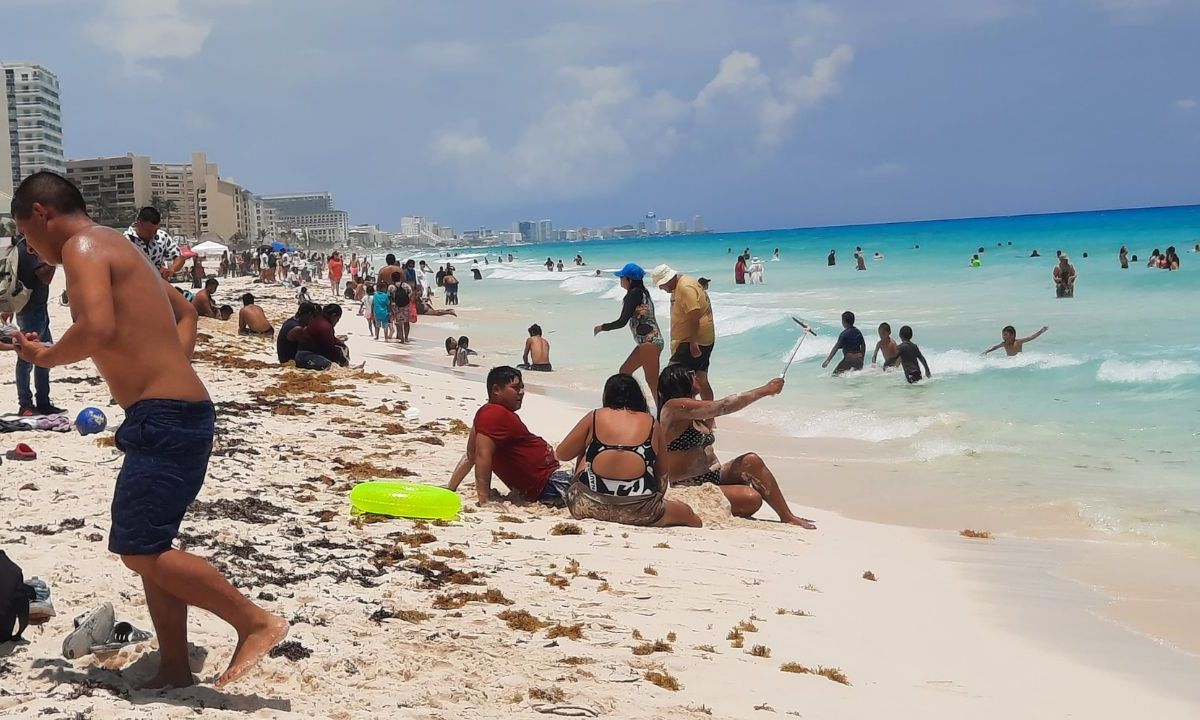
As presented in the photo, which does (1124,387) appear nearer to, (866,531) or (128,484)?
(866,531)

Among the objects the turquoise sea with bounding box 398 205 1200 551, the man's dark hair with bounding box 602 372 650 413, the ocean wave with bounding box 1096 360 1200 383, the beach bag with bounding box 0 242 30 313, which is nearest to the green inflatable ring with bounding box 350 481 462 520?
the man's dark hair with bounding box 602 372 650 413

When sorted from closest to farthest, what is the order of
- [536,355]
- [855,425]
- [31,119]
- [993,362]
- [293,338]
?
[855,425]
[293,338]
[993,362]
[536,355]
[31,119]

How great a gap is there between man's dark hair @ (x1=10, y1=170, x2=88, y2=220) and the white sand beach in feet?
4.66

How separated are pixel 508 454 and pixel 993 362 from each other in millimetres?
11111

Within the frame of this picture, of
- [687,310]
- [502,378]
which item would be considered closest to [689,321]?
[687,310]

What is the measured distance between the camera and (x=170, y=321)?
10.4ft

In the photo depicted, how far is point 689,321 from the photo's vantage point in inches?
359

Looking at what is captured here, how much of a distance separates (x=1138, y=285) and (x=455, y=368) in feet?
72.8

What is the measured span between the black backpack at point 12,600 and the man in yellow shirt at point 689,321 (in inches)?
235

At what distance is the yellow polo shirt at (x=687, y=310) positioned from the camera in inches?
357

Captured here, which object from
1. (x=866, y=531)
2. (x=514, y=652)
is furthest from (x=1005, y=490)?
(x=514, y=652)

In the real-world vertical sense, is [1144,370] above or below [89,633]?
below

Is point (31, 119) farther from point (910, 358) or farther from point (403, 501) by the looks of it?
point (403, 501)

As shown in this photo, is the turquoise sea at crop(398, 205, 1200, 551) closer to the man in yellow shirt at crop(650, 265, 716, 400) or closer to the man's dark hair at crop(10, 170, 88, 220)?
the man in yellow shirt at crop(650, 265, 716, 400)
